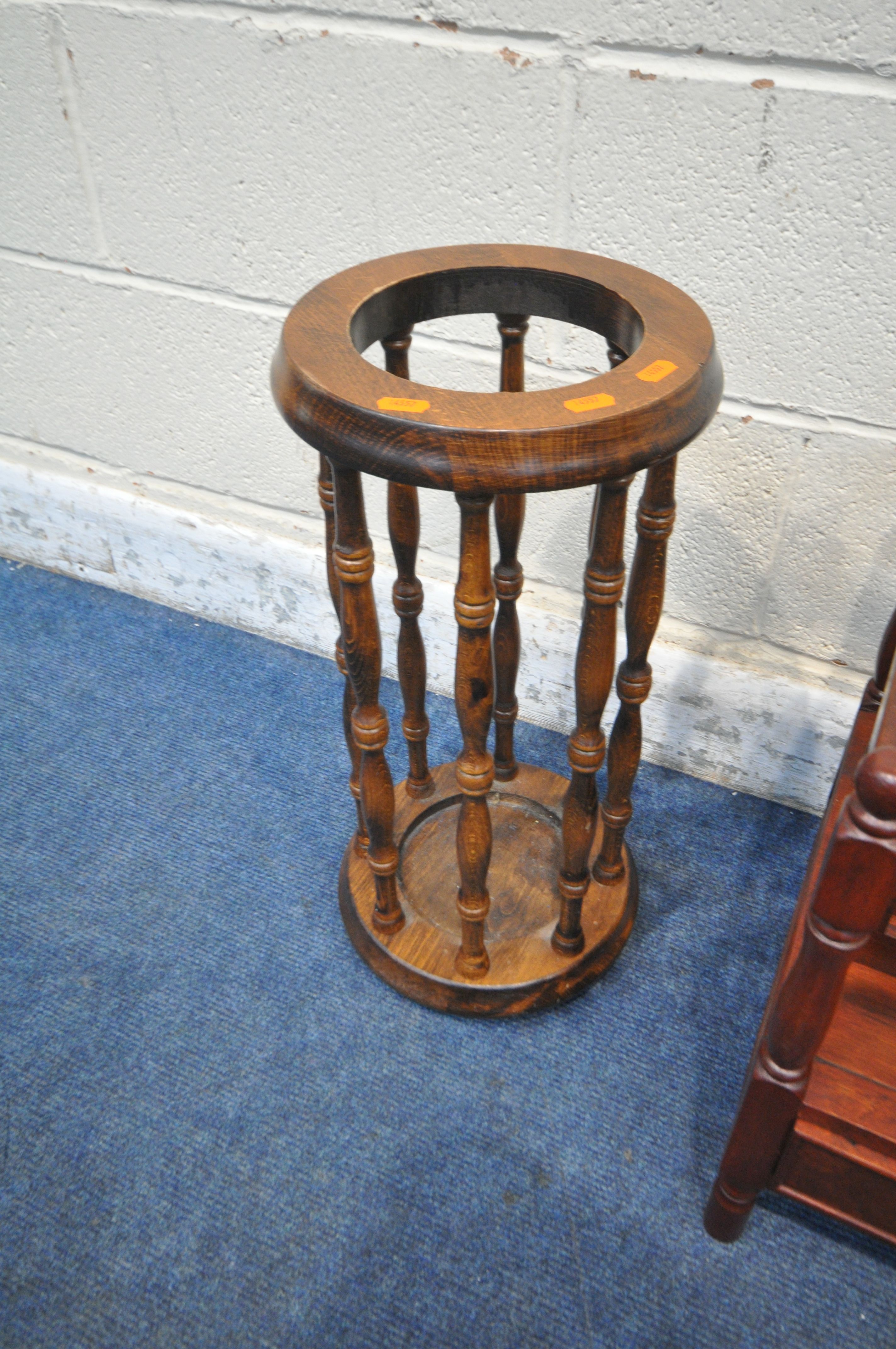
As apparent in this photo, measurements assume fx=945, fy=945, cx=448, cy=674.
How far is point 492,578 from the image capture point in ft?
3.34

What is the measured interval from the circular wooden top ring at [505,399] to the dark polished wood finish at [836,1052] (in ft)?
0.91

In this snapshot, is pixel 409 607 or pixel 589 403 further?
pixel 409 607

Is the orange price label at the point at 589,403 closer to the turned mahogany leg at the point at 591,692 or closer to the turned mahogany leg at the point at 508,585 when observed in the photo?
the turned mahogany leg at the point at 591,692

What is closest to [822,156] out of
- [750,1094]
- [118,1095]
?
[750,1094]

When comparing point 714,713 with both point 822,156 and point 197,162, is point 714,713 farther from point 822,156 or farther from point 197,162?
point 197,162

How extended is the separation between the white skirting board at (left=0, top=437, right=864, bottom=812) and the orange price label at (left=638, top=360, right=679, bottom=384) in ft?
2.16

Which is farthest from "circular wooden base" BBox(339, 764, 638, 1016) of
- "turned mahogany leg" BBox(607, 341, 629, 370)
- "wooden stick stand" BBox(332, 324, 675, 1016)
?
"turned mahogany leg" BBox(607, 341, 629, 370)

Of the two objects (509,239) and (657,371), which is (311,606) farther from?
(657,371)

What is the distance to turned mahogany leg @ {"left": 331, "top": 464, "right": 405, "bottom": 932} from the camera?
0.81 metres

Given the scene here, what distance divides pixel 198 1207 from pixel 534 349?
1076mm

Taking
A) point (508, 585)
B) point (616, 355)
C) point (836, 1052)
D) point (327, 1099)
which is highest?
point (616, 355)

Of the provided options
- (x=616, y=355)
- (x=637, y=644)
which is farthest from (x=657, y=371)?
(x=637, y=644)

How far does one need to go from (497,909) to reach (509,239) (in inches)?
32.6


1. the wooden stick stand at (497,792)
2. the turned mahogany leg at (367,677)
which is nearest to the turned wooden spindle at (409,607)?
the wooden stick stand at (497,792)
